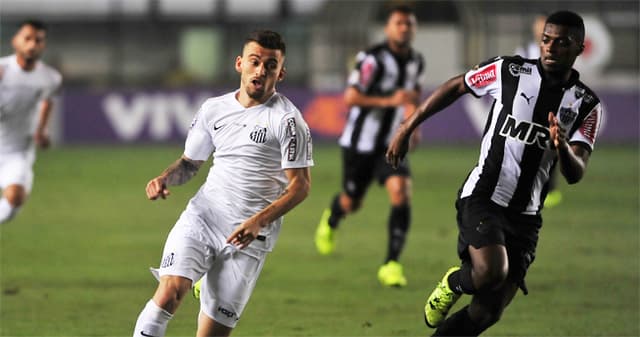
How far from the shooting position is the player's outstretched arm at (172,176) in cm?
675

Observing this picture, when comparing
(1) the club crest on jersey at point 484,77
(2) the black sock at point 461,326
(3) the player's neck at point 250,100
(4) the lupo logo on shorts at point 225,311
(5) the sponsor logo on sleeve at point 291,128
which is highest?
(1) the club crest on jersey at point 484,77

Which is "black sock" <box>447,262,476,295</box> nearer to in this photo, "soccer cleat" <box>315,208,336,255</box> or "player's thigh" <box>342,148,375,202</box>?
"player's thigh" <box>342,148,375,202</box>

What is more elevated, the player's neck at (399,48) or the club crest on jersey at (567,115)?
the club crest on jersey at (567,115)

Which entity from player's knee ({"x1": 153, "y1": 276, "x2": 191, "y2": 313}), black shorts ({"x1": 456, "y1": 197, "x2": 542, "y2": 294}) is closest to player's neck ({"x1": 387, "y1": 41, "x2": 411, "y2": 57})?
black shorts ({"x1": 456, "y1": 197, "x2": 542, "y2": 294})

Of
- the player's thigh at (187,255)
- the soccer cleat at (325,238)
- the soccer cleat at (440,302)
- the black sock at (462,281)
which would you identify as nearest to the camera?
the player's thigh at (187,255)

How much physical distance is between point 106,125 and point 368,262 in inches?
669

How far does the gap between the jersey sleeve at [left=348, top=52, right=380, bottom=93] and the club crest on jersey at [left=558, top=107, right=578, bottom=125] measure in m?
5.02

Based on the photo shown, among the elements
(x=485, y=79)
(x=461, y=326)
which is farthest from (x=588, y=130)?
(x=461, y=326)

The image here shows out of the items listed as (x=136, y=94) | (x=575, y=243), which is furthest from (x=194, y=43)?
(x=575, y=243)

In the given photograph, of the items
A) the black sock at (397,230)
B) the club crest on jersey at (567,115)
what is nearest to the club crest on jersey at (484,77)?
the club crest on jersey at (567,115)

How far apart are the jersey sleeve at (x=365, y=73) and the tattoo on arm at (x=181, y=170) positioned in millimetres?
4801

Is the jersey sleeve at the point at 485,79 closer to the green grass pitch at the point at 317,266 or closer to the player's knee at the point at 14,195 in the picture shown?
the green grass pitch at the point at 317,266

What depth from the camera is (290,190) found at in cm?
681

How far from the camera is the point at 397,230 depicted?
1130 centimetres
